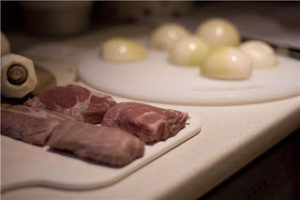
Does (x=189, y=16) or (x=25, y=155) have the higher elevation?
(x=189, y=16)

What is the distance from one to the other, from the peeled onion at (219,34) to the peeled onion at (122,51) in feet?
0.77

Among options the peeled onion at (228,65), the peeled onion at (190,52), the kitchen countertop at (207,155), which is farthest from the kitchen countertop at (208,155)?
the peeled onion at (190,52)

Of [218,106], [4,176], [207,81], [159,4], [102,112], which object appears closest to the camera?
[4,176]

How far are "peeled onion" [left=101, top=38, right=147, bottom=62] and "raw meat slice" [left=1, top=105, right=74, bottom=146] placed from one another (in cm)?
49

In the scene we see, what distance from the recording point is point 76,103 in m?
0.95

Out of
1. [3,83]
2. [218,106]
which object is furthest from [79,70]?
[218,106]

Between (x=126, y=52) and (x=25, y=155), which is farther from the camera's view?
(x=126, y=52)

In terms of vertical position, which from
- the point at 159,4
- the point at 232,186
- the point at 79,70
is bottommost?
the point at 232,186

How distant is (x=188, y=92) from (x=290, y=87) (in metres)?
0.27

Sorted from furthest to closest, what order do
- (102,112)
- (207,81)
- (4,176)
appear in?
(207,81)
(102,112)
(4,176)

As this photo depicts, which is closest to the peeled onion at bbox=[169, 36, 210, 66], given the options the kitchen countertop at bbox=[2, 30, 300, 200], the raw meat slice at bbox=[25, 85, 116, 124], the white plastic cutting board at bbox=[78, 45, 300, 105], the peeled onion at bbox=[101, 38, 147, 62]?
the white plastic cutting board at bbox=[78, 45, 300, 105]

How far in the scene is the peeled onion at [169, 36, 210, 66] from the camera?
1.29m

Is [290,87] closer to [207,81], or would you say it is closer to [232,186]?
[207,81]

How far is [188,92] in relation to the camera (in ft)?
3.57
